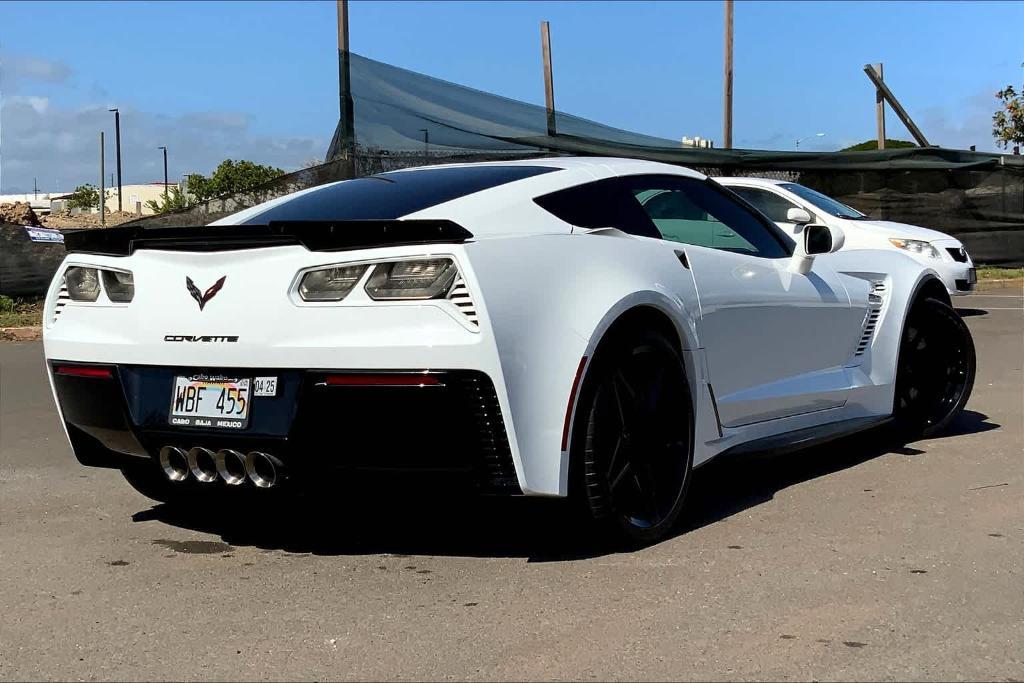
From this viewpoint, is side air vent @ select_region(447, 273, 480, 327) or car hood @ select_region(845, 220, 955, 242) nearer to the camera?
side air vent @ select_region(447, 273, 480, 327)

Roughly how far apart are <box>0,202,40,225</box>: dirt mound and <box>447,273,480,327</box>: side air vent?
18841 millimetres

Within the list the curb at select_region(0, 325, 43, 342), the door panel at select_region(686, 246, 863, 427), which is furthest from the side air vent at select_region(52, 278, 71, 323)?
the curb at select_region(0, 325, 43, 342)

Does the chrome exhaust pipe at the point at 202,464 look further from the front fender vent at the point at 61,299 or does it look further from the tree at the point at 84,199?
the tree at the point at 84,199

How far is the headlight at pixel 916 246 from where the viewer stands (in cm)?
1300

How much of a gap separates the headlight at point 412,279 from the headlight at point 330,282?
0.20 feet

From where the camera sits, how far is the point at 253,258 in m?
4.11

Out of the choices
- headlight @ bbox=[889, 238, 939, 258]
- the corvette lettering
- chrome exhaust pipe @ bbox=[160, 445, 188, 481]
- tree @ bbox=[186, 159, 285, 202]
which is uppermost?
tree @ bbox=[186, 159, 285, 202]

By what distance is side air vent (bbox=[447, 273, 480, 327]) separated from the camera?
3.82 meters

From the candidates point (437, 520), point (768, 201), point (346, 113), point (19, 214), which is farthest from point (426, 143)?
point (437, 520)

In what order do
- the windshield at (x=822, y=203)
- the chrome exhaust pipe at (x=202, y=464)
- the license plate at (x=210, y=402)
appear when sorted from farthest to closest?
the windshield at (x=822, y=203), the chrome exhaust pipe at (x=202, y=464), the license plate at (x=210, y=402)

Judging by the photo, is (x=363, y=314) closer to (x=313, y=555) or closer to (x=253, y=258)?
(x=253, y=258)

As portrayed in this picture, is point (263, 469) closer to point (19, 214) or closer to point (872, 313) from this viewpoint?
point (872, 313)

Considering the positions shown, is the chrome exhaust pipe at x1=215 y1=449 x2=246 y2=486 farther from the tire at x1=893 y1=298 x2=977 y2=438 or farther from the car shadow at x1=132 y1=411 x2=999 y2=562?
the tire at x1=893 y1=298 x2=977 y2=438

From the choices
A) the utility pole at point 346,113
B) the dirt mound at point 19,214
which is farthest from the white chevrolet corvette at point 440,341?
the dirt mound at point 19,214
